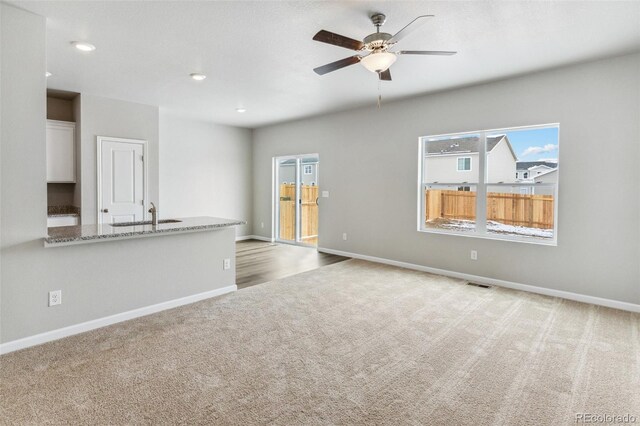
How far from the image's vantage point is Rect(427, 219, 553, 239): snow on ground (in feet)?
13.9

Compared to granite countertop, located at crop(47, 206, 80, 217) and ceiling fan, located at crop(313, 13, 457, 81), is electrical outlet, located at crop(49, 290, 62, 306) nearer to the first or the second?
granite countertop, located at crop(47, 206, 80, 217)

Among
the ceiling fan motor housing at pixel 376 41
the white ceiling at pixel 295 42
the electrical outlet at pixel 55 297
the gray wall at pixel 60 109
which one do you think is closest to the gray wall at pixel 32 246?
the electrical outlet at pixel 55 297

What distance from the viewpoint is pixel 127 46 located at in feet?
11.1

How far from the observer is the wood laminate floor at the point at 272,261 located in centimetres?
488

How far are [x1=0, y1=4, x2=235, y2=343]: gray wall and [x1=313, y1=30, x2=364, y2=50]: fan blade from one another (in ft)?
7.59

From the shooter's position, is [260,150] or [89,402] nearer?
[89,402]

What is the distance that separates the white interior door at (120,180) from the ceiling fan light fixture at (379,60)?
4528mm

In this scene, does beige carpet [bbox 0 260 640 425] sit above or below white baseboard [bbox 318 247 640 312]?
below

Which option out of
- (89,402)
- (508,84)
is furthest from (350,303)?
(508,84)

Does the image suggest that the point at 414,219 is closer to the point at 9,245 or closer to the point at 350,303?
the point at 350,303

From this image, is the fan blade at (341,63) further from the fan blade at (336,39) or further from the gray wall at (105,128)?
the gray wall at (105,128)

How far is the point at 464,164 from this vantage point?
4.84 metres

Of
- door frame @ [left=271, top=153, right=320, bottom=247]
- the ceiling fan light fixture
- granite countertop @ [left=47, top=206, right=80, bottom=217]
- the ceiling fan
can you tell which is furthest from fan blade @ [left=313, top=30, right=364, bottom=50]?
granite countertop @ [left=47, top=206, right=80, bottom=217]

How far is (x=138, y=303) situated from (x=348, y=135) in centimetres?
433
